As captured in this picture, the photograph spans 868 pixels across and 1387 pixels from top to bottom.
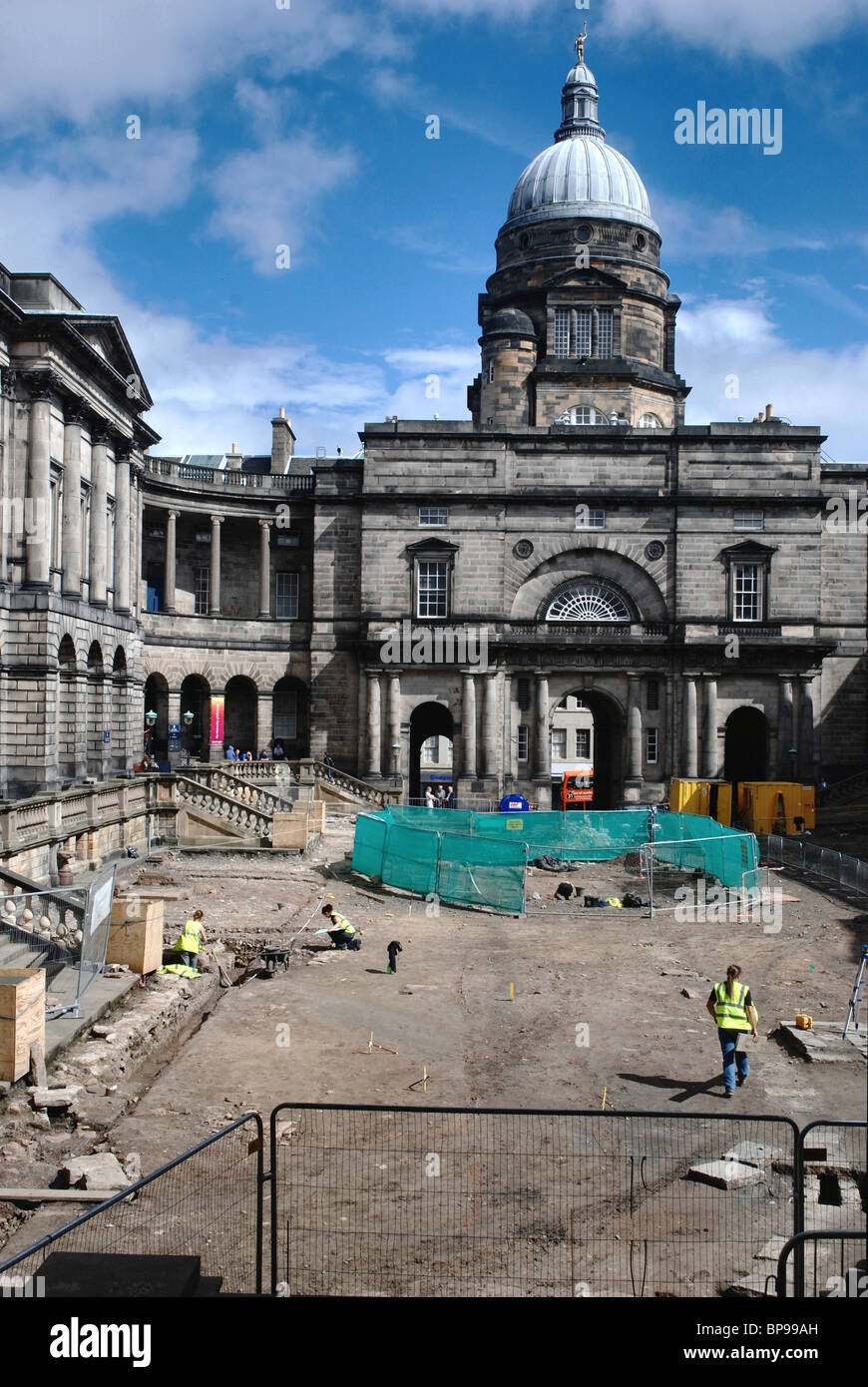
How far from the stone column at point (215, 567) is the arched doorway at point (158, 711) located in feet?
13.2

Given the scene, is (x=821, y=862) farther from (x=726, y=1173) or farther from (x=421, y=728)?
(x=421, y=728)

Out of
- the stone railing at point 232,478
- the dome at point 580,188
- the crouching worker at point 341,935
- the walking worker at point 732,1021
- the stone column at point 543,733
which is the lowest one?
the crouching worker at point 341,935

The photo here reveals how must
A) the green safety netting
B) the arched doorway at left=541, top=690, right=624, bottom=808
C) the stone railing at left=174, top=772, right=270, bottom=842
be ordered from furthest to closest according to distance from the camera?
the arched doorway at left=541, top=690, right=624, bottom=808 < the stone railing at left=174, top=772, right=270, bottom=842 < the green safety netting

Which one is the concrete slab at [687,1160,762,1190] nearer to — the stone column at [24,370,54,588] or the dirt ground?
the dirt ground

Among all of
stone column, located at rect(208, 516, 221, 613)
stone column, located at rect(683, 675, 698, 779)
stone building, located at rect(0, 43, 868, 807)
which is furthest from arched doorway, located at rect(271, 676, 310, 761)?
stone column, located at rect(683, 675, 698, 779)

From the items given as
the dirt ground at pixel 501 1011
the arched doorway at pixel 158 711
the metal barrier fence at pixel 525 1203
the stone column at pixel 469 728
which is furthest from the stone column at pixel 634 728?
the metal barrier fence at pixel 525 1203

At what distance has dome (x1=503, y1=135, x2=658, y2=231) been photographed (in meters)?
54.9

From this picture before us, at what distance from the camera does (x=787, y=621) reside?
46.3 m

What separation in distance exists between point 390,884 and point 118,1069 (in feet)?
46.8

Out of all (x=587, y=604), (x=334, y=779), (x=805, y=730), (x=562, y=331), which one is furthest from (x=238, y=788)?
(x=562, y=331)

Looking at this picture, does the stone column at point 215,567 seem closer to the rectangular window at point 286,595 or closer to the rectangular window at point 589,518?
the rectangular window at point 286,595

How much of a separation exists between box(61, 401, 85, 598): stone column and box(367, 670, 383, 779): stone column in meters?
16.5

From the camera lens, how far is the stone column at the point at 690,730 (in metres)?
45.5

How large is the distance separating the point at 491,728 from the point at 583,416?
56.1ft
